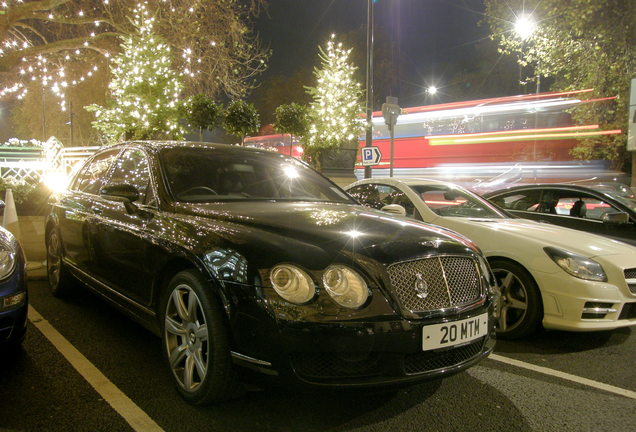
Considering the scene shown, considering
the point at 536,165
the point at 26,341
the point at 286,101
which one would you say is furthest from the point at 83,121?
the point at 26,341

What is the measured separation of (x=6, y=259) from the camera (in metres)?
3.11

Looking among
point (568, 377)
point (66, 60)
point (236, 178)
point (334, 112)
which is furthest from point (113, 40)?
point (568, 377)

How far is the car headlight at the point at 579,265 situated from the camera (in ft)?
12.6

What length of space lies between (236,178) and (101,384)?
1687 mm

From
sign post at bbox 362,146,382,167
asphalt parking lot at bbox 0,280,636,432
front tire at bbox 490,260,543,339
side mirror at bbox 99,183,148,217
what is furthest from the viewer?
sign post at bbox 362,146,382,167

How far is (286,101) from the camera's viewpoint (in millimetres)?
39625

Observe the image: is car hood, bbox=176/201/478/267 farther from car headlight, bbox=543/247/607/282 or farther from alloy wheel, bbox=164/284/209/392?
car headlight, bbox=543/247/607/282

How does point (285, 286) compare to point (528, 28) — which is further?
point (528, 28)

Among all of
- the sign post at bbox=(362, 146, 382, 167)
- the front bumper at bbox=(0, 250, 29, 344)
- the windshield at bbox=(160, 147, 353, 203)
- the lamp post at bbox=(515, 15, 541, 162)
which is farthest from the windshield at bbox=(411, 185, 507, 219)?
the lamp post at bbox=(515, 15, 541, 162)

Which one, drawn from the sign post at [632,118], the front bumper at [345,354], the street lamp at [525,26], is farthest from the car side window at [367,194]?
the street lamp at [525,26]

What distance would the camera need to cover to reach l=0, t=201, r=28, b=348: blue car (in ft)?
9.66

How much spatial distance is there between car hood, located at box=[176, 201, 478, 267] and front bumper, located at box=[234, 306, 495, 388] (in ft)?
1.08

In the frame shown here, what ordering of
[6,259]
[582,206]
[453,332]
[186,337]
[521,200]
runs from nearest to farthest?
[453,332] → [186,337] → [6,259] → [582,206] → [521,200]

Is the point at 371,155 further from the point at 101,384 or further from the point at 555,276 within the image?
the point at 101,384
